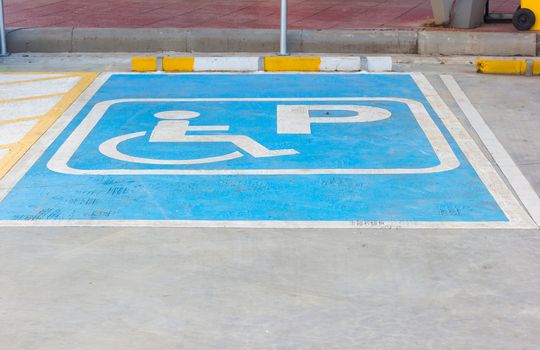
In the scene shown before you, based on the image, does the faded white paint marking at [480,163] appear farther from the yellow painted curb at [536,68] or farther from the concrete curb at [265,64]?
the yellow painted curb at [536,68]

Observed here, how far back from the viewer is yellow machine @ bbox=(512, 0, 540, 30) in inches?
489

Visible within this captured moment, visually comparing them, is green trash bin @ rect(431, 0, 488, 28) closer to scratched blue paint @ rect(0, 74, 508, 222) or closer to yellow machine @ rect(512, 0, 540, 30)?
yellow machine @ rect(512, 0, 540, 30)

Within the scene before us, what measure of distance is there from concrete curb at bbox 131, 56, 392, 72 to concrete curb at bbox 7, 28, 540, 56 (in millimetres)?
896

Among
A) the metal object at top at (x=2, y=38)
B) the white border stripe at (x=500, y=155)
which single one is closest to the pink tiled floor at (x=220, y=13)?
the metal object at top at (x=2, y=38)

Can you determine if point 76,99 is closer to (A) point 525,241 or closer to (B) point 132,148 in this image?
→ (B) point 132,148

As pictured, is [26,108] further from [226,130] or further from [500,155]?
[500,155]

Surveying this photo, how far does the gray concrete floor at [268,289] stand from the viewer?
16.1 feet

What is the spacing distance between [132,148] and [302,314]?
3509 millimetres

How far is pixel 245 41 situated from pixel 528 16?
12.1 feet

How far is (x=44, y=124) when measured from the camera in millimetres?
9055

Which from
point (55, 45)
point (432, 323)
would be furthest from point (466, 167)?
point (55, 45)

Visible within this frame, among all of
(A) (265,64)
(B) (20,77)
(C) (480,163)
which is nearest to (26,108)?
(B) (20,77)

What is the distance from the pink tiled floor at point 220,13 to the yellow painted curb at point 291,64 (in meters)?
1.96

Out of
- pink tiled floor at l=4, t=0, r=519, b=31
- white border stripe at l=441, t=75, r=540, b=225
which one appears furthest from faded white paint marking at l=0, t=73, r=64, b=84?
white border stripe at l=441, t=75, r=540, b=225
